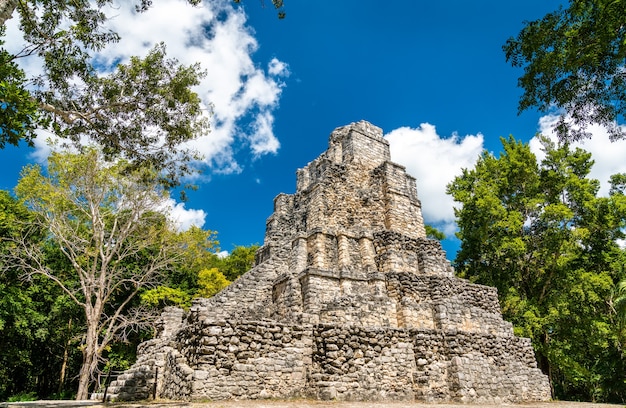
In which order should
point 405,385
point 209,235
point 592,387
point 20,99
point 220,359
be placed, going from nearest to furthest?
point 20,99 → point 220,359 → point 405,385 → point 209,235 → point 592,387

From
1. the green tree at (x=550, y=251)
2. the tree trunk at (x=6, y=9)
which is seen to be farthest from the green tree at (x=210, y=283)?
the tree trunk at (x=6, y=9)

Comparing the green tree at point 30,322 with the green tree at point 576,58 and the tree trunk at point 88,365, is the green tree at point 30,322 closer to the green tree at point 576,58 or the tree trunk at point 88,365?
the tree trunk at point 88,365

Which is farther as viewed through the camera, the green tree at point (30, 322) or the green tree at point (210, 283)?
the green tree at point (210, 283)

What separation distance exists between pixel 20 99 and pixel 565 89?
1008 centimetres

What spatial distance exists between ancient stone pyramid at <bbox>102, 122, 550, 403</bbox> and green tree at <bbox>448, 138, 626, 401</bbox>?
13.5 ft

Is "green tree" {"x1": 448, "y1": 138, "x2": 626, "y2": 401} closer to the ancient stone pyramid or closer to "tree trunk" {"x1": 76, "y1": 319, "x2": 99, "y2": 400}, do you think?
the ancient stone pyramid

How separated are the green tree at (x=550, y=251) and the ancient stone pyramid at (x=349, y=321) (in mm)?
4112

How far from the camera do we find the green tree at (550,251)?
1606cm

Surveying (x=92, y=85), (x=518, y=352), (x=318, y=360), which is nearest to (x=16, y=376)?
(x=92, y=85)

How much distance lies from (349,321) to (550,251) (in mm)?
11626

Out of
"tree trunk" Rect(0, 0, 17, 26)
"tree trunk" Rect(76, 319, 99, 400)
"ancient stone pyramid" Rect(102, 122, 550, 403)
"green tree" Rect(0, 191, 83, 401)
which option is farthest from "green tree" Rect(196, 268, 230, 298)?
"tree trunk" Rect(0, 0, 17, 26)

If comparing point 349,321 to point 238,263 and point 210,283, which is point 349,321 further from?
point 238,263

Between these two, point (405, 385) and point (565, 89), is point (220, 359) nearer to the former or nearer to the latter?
point (405, 385)

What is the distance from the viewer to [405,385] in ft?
29.7
